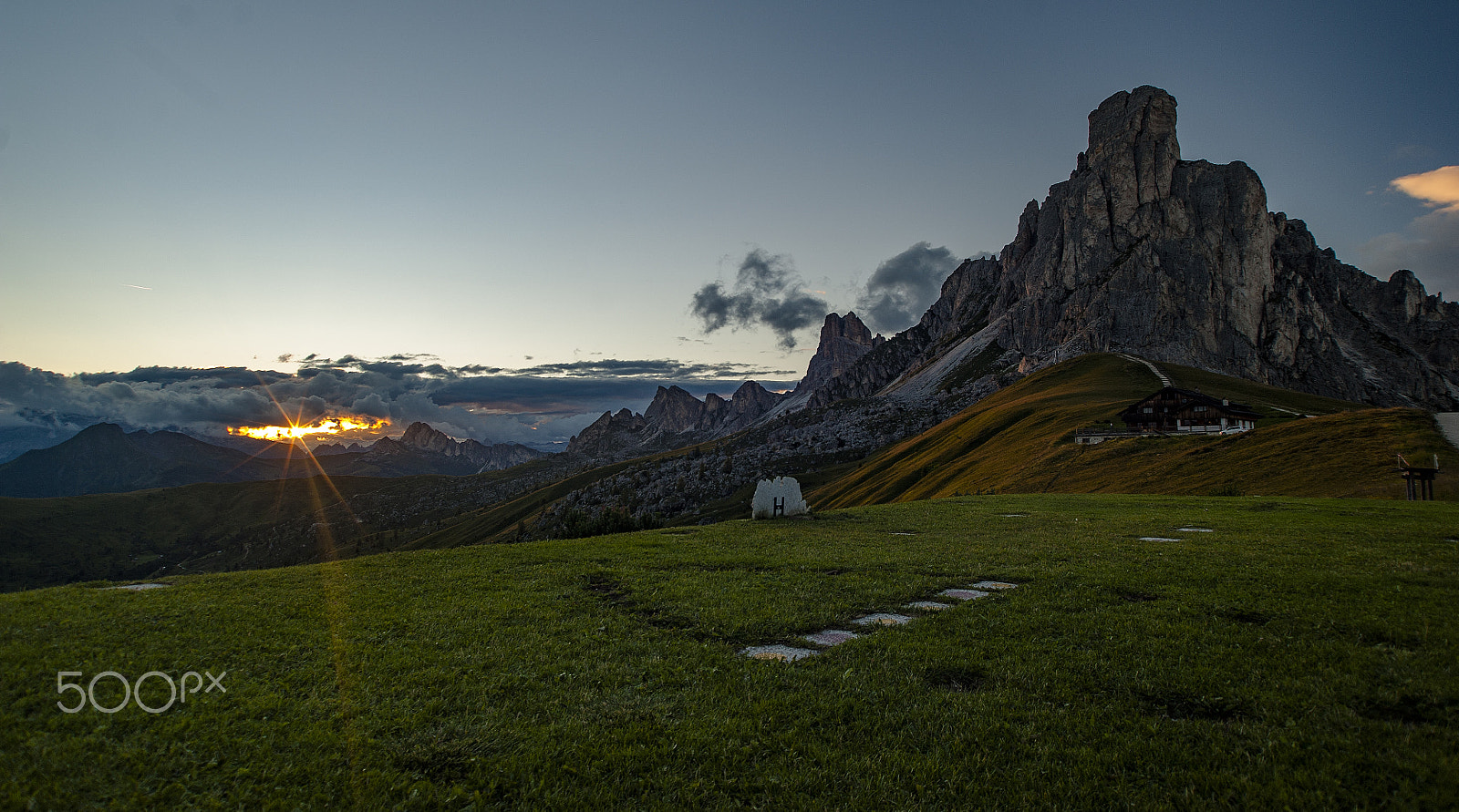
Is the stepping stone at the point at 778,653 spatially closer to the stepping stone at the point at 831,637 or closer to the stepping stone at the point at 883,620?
the stepping stone at the point at 831,637

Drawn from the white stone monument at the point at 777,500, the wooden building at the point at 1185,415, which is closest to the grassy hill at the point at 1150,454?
the wooden building at the point at 1185,415

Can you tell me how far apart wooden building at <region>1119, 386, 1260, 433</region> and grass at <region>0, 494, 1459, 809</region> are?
92.7 meters

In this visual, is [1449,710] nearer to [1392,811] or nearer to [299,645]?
[1392,811]

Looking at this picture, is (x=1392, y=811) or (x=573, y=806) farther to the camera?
(x=573, y=806)

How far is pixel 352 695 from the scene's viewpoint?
10344mm

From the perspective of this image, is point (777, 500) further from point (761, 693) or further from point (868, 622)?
point (761, 693)

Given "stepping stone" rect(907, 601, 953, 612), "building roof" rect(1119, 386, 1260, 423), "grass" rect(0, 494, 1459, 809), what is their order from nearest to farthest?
"grass" rect(0, 494, 1459, 809)
"stepping stone" rect(907, 601, 953, 612)
"building roof" rect(1119, 386, 1260, 423)

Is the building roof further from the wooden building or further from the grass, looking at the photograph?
the grass

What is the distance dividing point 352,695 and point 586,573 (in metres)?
11.0

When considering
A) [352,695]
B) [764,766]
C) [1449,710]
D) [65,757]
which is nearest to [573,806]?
[764,766]

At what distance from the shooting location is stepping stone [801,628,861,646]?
42.9ft

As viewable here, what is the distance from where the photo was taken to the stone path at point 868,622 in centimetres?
1245

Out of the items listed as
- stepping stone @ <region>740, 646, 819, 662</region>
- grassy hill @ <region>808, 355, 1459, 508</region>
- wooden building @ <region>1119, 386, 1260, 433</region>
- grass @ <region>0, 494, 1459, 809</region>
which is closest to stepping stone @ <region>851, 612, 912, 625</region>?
grass @ <region>0, 494, 1459, 809</region>

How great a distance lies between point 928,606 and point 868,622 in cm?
239
